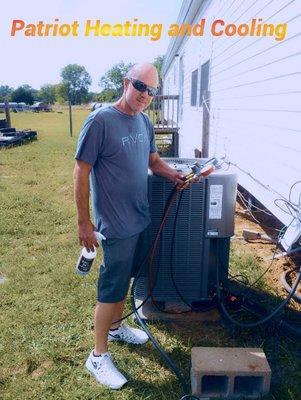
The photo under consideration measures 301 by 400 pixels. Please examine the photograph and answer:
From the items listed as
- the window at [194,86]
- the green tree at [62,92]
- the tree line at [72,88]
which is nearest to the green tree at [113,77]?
the tree line at [72,88]

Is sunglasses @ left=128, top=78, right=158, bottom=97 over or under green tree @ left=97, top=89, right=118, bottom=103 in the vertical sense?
under

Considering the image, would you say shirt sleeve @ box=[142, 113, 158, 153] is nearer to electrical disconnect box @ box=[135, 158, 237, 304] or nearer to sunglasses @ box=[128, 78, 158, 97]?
electrical disconnect box @ box=[135, 158, 237, 304]

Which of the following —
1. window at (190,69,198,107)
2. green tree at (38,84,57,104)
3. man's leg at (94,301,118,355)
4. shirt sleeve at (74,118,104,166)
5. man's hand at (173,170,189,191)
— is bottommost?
man's leg at (94,301,118,355)

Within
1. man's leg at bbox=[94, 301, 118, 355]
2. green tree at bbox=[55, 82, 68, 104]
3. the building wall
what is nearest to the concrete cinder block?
man's leg at bbox=[94, 301, 118, 355]

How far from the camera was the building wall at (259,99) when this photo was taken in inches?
138

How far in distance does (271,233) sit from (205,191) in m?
2.53

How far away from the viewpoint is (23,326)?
2932mm

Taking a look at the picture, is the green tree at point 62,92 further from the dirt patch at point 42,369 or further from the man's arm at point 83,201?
the man's arm at point 83,201

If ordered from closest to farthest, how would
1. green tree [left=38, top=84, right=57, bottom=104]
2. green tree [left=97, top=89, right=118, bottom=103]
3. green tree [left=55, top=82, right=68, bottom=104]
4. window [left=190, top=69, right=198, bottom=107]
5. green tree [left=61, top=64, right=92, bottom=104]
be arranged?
window [left=190, top=69, right=198, bottom=107]
green tree [left=97, top=89, right=118, bottom=103]
green tree [left=55, top=82, right=68, bottom=104]
green tree [left=38, top=84, right=57, bottom=104]
green tree [left=61, top=64, right=92, bottom=104]

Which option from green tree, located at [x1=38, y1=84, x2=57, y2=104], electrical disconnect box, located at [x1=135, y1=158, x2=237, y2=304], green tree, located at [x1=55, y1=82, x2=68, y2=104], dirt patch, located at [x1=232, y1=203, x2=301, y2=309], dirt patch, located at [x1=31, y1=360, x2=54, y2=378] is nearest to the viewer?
dirt patch, located at [x1=31, y1=360, x2=54, y2=378]

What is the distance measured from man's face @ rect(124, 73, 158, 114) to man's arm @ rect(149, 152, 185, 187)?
541 mm

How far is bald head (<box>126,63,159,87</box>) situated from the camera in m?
2.16

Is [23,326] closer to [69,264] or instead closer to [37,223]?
[69,264]

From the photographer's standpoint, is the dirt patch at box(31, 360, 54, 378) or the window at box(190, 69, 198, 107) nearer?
the dirt patch at box(31, 360, 54, 378)
